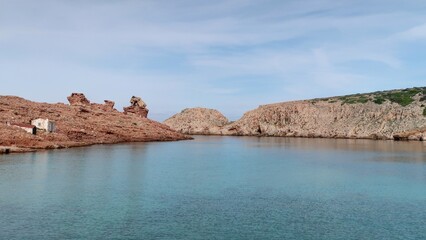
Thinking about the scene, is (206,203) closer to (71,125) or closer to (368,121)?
(71,125)

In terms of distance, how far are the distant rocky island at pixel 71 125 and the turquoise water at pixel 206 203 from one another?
1035 inches

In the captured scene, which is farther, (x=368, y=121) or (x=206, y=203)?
(x=368, y=121)

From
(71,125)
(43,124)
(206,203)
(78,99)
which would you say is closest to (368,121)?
(78,99)

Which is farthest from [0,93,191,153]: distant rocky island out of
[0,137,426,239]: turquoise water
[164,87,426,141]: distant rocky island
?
[164,87,426,141]: distant rocky island

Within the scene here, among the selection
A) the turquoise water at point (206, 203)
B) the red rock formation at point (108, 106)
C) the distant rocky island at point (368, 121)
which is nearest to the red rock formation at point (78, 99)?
the red rock formation at point (108, 106)

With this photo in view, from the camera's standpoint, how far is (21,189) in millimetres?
36938

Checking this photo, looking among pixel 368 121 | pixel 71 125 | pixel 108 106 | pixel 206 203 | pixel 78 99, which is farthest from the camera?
pixel 368 121

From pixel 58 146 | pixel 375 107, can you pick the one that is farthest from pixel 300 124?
pixel 58 146

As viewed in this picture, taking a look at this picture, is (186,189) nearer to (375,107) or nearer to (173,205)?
(173,205)

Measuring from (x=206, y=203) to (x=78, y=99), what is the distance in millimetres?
120863

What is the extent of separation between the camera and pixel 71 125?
108562mm

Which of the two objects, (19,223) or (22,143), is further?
(22,143)

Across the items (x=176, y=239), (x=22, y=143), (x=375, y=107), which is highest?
(x=375, y=107)

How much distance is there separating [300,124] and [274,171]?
144423 mm
